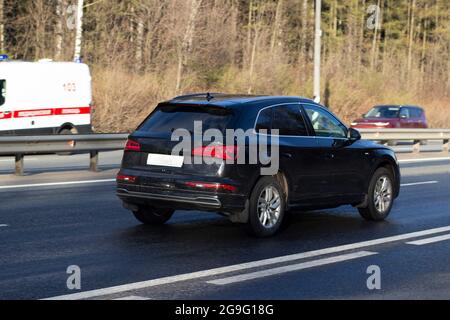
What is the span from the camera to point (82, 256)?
8625mm

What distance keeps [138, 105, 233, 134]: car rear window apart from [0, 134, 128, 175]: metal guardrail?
7.06m

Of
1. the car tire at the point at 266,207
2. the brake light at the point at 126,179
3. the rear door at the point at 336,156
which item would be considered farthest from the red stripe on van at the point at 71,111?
the car tire at the point at 266,207

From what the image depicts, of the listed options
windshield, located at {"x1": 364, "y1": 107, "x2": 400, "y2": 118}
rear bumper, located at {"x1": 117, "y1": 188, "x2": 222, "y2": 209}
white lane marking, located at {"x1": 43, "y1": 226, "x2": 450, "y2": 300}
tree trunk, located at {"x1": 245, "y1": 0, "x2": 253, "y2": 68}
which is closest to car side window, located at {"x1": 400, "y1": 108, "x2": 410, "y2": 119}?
windshield, located at {"x1": 364, "y1": 107, "x2": 400, "y2": 118}

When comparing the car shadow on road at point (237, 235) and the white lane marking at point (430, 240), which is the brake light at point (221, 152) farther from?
the white lane marking at point (430, 240)

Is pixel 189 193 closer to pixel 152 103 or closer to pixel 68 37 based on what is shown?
pixel 152 103

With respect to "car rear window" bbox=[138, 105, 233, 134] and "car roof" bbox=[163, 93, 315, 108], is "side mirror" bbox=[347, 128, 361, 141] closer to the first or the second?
"car roof" bbox=[163, 93, 315, 108]

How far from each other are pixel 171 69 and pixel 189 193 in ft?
93.8

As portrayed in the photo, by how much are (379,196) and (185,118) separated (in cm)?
327

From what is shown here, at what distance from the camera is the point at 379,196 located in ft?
38.8

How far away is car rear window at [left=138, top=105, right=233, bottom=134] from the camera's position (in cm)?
971

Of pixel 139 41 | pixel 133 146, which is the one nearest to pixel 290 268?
pixel 133 146

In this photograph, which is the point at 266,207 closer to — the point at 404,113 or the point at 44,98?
the point at 44,98
